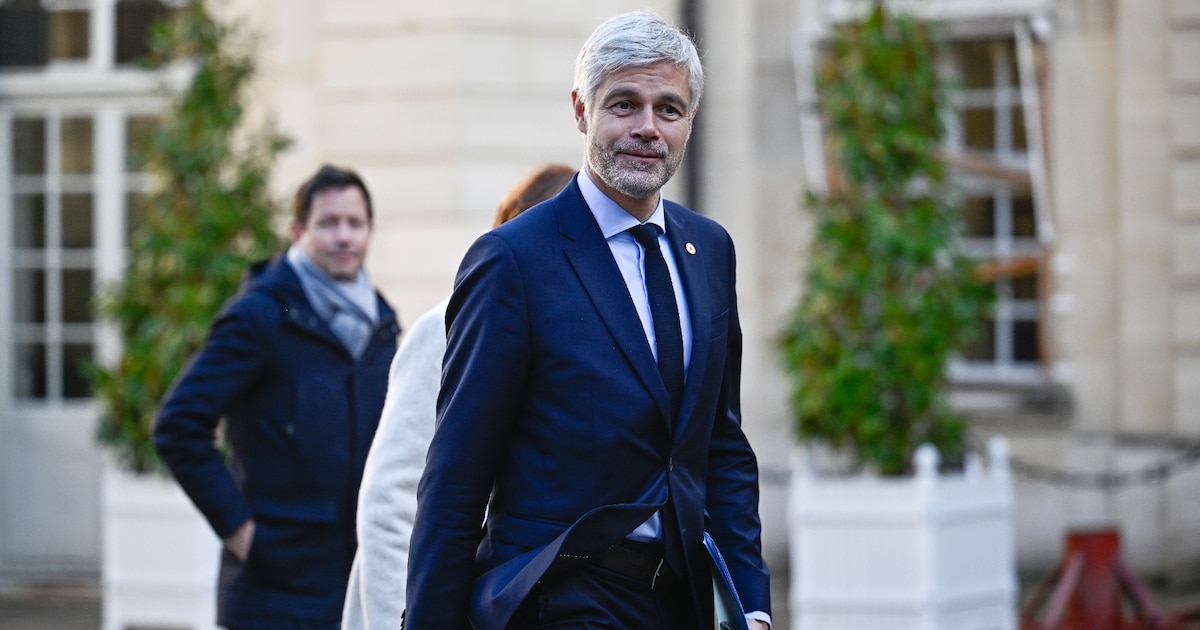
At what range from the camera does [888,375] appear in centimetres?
730

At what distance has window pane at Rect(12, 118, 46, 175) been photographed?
9.34 meters

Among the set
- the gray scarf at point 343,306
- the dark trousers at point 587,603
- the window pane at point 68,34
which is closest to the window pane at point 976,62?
the window pane at point 68,34

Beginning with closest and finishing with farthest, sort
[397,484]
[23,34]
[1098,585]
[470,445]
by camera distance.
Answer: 1. [470,445]
2. [397,484]
3. [1098,585]
4. [23,34]

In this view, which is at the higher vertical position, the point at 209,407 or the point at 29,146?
the point at 29,146

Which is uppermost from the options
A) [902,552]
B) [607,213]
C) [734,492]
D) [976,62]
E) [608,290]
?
[976,62]

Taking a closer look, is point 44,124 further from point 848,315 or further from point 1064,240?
point 1064,240

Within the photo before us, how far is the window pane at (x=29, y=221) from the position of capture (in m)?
9.33

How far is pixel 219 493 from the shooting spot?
4.02m

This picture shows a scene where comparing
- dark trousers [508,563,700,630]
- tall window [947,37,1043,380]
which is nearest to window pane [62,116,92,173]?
tall window [947,37,1043,380]

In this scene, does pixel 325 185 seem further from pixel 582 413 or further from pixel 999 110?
pixel 999 110

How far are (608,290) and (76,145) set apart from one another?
745 cm

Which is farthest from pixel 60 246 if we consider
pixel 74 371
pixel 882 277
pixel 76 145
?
pixel 882 277

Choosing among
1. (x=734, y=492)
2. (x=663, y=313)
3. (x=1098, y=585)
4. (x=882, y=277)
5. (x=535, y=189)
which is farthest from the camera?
(x=882, y=277)

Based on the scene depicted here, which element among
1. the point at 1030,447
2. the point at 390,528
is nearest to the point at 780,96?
the point at 1030,447
